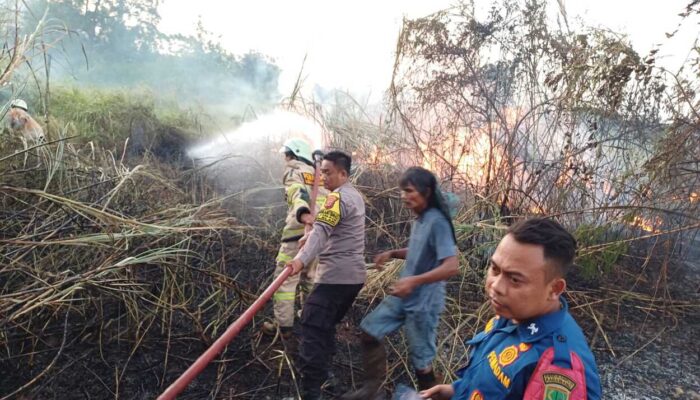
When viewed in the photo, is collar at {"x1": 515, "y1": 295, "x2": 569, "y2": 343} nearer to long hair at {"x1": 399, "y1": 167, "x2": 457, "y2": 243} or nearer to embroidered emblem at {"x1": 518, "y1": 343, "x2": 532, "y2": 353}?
embroidered emblem at {"x1": 518, "y1": 343, "x2": 532, "y2": 353}

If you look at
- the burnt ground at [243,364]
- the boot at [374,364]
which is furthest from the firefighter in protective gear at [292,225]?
the boot at [374,364]

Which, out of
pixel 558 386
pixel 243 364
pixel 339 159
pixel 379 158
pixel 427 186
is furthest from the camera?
pixel 379 158

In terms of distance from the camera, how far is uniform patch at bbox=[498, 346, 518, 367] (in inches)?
49.9

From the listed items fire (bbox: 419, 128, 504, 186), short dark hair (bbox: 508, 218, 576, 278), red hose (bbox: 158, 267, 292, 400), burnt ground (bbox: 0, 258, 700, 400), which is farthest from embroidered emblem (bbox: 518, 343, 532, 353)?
fire (bbox: 419, 128, 504, 186)

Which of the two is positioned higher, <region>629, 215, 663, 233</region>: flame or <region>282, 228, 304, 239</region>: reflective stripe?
<region>629, 215, 663, 233</region>: flame

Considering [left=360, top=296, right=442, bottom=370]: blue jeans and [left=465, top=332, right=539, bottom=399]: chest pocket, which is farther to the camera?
[left=360, top=296, right=442, bottom=370]: blue jeans

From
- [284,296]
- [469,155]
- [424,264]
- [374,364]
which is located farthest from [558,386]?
[469,155]

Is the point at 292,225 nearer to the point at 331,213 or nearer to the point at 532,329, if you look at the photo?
the point at 331,213

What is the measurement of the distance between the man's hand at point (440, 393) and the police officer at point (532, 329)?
0.15 m

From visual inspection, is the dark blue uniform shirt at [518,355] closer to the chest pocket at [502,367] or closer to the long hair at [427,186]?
the chest pocket at [502,367]

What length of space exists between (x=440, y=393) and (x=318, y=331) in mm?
1462

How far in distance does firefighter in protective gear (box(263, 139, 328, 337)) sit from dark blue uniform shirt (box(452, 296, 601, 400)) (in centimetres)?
254

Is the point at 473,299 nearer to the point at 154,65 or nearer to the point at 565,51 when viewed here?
the point at 565,51

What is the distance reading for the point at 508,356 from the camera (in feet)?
4.23
